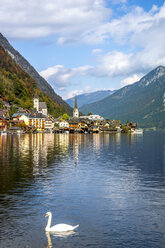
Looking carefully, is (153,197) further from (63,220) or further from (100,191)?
(63,220)

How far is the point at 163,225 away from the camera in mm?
28656

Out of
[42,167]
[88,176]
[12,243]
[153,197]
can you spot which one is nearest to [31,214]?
[12,243]

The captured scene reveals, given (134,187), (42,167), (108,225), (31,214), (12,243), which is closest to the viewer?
(12,243)

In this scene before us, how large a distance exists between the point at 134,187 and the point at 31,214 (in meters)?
17.4

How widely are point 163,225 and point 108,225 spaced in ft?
15.7

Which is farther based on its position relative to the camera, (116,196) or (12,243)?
(116,196)

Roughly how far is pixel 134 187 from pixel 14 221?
19.9m

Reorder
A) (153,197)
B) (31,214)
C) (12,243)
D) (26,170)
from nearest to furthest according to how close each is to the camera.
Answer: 1. (12,243)
2. (31,214)
3. (153,197)
4. (26,170)

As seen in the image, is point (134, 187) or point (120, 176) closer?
Result: point (134, 187)

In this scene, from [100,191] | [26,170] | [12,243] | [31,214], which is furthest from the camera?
[26,170]

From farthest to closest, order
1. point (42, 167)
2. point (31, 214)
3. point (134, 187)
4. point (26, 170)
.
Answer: point (42, 167), point (26, 170), point (134, 187), point (31, 214)

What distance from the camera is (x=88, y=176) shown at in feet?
172

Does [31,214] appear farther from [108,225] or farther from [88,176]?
[88,176]

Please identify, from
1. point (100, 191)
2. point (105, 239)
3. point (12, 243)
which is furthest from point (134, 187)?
point (12, 243)
